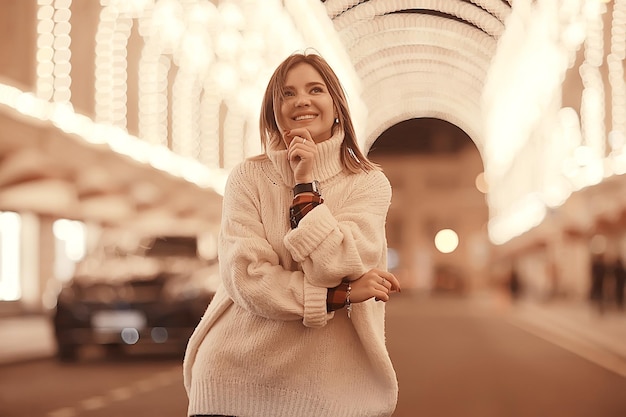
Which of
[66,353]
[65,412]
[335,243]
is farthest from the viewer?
[66,353]

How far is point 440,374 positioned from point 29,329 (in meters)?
12.8

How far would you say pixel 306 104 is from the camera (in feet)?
9.21

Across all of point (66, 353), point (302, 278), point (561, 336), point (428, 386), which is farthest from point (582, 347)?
point (302, 278)

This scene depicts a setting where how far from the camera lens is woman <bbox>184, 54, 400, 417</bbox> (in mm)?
2625

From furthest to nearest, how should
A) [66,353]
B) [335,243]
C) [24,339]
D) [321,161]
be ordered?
[24,339] < [66,353] < [321,161] < [335,243]

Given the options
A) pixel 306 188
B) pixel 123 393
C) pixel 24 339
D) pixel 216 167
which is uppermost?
pixel 216 167

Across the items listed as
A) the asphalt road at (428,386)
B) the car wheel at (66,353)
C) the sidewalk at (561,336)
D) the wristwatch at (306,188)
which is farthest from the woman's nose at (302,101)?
the car wheel at (66,353)

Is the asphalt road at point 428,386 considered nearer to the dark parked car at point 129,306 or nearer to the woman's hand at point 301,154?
the dark parked car at point 129,306

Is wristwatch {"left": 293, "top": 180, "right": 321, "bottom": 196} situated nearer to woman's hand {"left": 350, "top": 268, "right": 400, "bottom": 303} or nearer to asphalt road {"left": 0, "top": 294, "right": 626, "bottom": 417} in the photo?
woman's hand {"left": 350, "top": 268, "right": 400, "bottom": 303}

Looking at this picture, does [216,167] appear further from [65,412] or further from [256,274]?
[256,274]

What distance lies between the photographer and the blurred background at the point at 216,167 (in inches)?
499

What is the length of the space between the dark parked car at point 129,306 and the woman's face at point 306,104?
11903 mm

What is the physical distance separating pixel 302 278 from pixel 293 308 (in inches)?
3.5

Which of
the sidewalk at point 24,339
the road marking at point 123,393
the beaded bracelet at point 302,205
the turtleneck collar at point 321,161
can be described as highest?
the turtleneck collar at point 321,161
